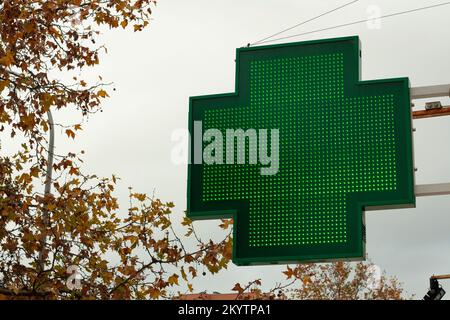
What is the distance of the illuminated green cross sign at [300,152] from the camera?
438 inches

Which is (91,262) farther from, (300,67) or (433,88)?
(433,88)

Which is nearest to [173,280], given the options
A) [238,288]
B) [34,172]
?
[238,288]

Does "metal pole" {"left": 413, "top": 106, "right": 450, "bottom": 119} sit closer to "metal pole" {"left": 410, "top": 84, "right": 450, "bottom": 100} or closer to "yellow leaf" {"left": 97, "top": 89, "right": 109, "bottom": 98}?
"metal pole" {"left": 410, "top": 84, "right": 450, "bottom": 100}

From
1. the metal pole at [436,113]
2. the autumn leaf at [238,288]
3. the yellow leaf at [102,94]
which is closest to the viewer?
the metal pole at [436,113]

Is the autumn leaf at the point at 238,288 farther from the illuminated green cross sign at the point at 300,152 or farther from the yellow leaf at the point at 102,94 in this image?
the yellow leaf at the point at 102,94

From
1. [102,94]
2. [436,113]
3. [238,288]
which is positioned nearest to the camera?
[436,113]

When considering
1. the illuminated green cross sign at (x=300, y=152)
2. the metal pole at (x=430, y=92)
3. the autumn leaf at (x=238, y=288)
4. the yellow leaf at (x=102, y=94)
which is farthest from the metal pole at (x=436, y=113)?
the yellow leaf at (x=102, y=94)

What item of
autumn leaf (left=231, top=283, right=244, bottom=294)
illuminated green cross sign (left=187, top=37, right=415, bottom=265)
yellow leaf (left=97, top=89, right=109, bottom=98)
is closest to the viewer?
illuminated green cross sign (left=187, top=37, right=415, bottom=265)

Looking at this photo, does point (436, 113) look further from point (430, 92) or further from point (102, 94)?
point (102, 94)

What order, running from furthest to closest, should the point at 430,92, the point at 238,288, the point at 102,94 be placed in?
1. the point at 102,94
2. the point at 238,288
3. the point at 430,92

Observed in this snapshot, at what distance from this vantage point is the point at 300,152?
1137cm

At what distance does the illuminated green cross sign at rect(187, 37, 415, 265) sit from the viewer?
36.5 ft

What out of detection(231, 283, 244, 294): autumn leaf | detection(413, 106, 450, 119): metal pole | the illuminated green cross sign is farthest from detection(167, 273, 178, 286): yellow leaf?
detection(413, 106, 450, 119): metal pole

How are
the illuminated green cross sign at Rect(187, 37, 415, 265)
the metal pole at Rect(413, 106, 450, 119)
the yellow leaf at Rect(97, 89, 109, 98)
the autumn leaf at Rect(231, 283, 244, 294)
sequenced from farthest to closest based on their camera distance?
the yellow leaf at Rect(97, 89, 109, 98), the autumn leaf at Rect(231, 283, 244, 294), the metal pole at Rect(413, 106, 450, 119), the illuminated green cross sign at Rect(187, 37, 415, 265)
